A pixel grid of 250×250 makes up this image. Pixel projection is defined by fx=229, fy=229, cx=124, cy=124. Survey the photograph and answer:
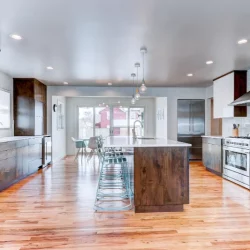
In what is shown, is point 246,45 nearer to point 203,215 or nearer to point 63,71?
point 203,215

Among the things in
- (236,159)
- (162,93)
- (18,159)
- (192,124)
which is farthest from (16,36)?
(192,124)

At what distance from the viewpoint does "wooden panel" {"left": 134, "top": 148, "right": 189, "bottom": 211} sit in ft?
9.70

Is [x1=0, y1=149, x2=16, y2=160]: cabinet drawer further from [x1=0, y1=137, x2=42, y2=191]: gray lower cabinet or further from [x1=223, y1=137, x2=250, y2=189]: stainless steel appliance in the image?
[x1=223, y1=137, x2=250, y2=189]: stainless steel appliance

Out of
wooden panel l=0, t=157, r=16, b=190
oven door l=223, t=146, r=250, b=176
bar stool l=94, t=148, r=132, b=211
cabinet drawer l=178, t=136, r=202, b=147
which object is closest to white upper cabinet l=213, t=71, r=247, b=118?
oven door l=223, t=146, r=250, b=176

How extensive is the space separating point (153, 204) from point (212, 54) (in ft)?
8.92

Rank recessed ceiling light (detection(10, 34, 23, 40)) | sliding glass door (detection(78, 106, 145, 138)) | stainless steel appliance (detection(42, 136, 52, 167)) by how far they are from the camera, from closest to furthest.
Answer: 1. recessed ceiling light (detection(10, 34, 23, 40))
2. stainless steel appliance (detection(42, 136, 52, 167))
3. sliding glass door (detection(78, 106, 145, 138))

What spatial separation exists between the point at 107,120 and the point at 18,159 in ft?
17.0

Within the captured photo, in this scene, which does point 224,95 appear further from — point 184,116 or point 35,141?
point 35,141

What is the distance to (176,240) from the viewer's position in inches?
89.7

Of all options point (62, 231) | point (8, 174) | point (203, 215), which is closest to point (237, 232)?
point (203, 215)

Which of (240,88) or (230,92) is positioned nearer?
(240,88)

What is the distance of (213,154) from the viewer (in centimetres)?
532

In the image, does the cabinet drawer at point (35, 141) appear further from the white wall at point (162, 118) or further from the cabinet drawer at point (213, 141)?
the cabinet drawer at point (213, 141)

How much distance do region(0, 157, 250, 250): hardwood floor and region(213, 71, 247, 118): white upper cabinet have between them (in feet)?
6.03
